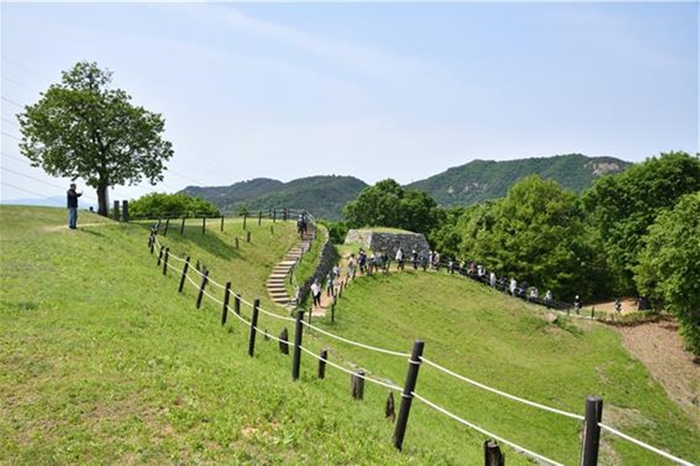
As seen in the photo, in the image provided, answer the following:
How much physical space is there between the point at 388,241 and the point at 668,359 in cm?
2359

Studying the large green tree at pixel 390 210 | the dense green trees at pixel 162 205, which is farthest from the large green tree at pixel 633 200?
the dense green trees at pixel 162 205

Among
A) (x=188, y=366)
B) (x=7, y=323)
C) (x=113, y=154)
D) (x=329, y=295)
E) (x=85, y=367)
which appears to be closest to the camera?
(x=85, y=367)

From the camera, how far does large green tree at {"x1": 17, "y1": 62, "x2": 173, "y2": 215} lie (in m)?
32.8

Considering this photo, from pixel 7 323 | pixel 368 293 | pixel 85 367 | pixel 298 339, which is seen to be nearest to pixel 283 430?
pixel 298 339

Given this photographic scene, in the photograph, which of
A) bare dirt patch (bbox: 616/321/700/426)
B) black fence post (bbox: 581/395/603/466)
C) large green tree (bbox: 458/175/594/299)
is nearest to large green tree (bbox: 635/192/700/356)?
bare dirt patch (bbox: 616/321/700/426)

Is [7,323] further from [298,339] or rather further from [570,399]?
[570,399]

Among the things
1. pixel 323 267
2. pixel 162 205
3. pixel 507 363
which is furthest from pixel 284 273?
pixel 162 205

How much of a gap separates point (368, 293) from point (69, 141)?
68.5 ft

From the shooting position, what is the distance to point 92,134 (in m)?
34.0

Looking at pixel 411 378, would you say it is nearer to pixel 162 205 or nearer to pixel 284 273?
pixel 284 273

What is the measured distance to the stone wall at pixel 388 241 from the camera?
4743cm

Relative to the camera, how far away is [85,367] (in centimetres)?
928

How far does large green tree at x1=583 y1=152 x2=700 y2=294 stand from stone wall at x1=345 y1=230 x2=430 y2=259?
59.5 feet

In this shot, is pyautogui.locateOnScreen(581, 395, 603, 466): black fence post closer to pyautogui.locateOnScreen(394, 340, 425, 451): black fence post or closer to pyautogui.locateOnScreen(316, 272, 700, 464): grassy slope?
pyautogui.locateOnScreen(394, 340, 425, 451): black fence post
